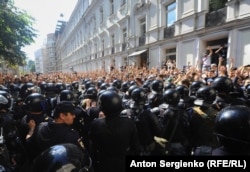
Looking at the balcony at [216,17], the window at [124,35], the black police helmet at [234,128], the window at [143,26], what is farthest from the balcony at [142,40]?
the black police helmet at [234,128]

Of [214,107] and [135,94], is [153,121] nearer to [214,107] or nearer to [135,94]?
[135,94]

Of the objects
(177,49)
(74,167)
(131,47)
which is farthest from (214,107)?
(131,47)

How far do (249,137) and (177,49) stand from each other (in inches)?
438

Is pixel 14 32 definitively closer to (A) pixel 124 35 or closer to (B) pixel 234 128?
(A) pixel 124 35

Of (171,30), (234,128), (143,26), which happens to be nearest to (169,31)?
(171,30)

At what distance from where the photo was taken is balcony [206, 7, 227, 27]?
9359 millimetres

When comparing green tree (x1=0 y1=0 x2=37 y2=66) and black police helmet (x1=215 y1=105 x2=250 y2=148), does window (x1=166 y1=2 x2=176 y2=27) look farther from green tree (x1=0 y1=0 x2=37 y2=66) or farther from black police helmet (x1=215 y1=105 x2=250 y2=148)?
black police helmet (x1=215 y1=105 x2=250 y2=148)

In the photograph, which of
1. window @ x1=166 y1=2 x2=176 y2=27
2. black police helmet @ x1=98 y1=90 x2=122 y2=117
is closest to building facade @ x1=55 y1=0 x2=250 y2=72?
window @ x1=166 y1=2 x2=176 y2=27

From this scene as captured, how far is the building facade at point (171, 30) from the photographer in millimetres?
8766

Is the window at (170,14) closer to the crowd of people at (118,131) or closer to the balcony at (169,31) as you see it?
the balcony at (169,31)

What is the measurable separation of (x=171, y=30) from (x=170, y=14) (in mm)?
1192

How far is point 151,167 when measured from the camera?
6.93 ft

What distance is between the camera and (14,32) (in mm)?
→ 11766

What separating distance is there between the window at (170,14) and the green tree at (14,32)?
27.0 ft
